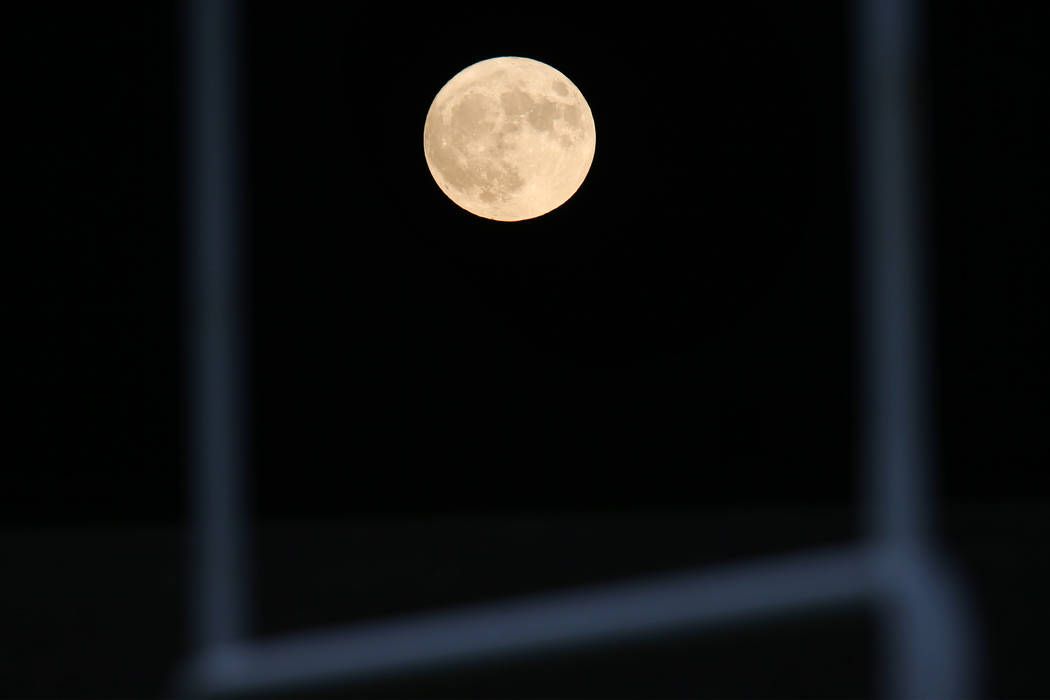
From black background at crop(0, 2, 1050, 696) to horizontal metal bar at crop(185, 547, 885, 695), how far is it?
2.83 m

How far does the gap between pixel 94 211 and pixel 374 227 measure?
3.08 feet

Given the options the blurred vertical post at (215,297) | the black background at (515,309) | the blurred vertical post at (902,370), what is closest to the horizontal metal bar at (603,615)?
the blurred vertical post at (902,370)

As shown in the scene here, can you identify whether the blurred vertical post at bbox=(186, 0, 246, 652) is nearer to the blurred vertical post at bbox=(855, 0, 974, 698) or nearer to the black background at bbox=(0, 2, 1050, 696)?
the blurred vertical post at bbox=(855, 0, 974, 698)

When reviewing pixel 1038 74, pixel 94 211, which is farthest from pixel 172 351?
pixel 1038 74

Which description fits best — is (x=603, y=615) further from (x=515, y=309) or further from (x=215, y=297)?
(x=515, y=309)

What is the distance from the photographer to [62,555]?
4.24 meters

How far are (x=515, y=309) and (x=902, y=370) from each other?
13.4 ft

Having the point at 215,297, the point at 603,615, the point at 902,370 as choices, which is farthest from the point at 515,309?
the point at 902,370

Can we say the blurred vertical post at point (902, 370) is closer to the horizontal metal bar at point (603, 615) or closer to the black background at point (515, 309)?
the horizontal metal bar at point (603, 615)

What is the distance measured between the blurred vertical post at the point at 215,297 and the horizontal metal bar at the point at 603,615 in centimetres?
22

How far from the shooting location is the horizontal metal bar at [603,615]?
0.61 metres

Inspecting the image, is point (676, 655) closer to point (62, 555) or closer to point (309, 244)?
point (309, 244)

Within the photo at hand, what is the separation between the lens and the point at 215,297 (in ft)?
3.43

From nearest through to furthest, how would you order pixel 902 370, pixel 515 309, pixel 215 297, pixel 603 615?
1. pixel 902 370
2. pixel 603 615
3. pixel 215 297
4. pixel 515 309
